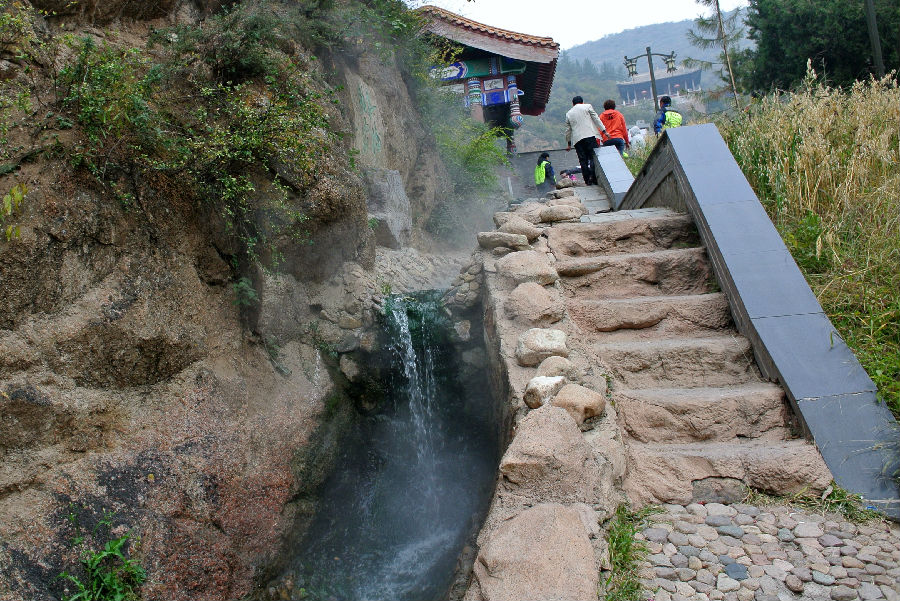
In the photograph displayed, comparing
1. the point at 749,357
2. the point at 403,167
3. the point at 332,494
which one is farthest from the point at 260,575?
the point at 403,167

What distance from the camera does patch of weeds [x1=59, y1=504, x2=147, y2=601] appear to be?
284cm

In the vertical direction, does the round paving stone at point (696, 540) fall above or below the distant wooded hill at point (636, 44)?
below

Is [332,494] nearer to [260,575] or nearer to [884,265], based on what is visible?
[260,575]

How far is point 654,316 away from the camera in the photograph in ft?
12.3

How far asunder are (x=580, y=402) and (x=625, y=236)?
83.8 inches

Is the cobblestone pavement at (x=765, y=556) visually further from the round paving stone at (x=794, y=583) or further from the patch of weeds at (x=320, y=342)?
the patch of weeds at (x=320, y=342)

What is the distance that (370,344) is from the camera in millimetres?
5070

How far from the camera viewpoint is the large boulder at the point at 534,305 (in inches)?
143

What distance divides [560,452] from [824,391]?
1471 millimetres

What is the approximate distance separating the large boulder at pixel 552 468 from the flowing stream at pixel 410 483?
113 cm

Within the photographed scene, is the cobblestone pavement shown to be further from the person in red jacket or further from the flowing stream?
the person in red jacket

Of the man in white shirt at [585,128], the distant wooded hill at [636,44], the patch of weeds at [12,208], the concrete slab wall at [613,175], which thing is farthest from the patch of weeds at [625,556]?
the distant wooded hill at [636,44]

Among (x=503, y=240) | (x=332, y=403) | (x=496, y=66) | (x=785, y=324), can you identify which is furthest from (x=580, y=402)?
(x=496, y=66)

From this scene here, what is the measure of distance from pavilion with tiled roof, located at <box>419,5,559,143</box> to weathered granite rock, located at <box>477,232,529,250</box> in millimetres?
7205
